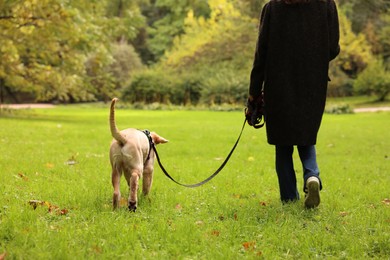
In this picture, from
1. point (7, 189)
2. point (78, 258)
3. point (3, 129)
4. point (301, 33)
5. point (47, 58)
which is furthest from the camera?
point (47, 58)

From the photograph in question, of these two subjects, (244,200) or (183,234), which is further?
(244,200)

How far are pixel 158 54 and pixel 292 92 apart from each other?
4742 cm

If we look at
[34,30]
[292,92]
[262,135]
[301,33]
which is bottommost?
[262,135]

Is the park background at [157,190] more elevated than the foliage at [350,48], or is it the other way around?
the foliage at [350,48]

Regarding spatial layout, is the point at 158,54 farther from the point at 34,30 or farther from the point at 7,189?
the point at 7,189

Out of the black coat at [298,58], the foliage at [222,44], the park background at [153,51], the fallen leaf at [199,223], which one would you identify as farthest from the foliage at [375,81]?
the fallen leaf at [199,223]

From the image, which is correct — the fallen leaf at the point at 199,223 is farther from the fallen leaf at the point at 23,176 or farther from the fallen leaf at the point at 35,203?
the fallen leaf at the point at 23,176

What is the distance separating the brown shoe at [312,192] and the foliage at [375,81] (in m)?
30.9

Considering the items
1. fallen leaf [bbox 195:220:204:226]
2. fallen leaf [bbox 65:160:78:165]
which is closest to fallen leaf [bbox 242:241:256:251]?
fallen leaf [bbox 195:220:204:226]

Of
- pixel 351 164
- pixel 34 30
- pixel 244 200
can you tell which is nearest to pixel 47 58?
pixel 34 30

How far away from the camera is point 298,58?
14.7 ft

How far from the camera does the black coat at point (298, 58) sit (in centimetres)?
445

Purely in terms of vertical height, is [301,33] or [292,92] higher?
[301,33]

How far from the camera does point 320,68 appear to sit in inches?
176
